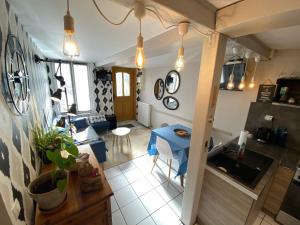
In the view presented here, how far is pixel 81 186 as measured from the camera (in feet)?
3.63

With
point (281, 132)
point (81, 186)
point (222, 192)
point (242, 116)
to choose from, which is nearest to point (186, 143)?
point (222, 192)

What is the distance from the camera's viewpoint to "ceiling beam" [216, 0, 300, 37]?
750mm

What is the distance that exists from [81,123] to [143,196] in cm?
265

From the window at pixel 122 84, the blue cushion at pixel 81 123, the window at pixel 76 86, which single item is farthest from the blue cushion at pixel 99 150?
the window at pixel 122 84

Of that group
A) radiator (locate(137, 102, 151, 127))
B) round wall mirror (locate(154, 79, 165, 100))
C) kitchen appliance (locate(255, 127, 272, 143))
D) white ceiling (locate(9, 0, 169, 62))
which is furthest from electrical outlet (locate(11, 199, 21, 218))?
radiator (locate(137, 102, 151, 127))

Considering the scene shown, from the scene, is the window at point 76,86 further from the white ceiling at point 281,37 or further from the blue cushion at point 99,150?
the white ceiling at point 281,37

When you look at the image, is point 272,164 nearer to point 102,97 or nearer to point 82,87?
point 102,97

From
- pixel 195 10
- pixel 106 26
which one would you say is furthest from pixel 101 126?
pixel 195 10

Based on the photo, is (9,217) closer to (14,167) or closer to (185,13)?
(14,167)

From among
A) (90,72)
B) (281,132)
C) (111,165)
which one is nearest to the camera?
(281,132)

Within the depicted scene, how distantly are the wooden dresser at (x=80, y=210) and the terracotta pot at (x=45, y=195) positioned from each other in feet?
0.18

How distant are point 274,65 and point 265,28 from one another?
56.8 inches

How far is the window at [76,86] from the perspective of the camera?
392cm

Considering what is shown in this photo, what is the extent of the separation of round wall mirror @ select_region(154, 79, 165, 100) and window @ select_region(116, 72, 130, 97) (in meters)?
1.34
